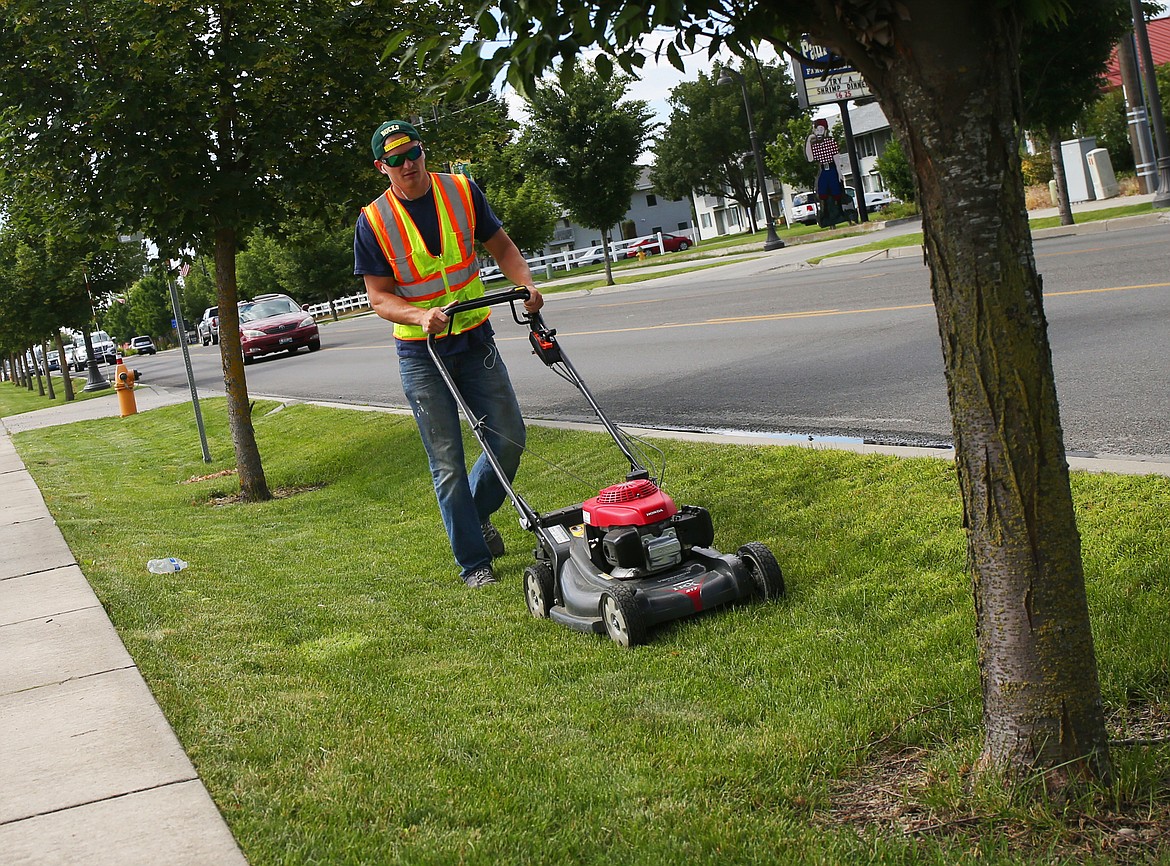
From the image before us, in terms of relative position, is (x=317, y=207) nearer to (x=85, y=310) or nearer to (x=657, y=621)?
(x=657, y=621)

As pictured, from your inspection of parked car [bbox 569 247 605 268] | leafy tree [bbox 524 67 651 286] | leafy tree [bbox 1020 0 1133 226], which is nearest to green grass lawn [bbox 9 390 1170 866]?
leafy tree [bbox 1020 0 1133 226]

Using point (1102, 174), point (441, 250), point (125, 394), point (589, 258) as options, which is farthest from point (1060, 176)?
point (589, 258)

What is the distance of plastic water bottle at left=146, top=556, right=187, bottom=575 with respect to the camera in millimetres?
7316

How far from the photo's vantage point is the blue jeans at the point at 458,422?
6281 millimetres

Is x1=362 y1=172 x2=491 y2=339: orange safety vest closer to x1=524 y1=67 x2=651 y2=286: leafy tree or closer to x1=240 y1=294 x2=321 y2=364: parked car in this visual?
x1=240 y1=294 x2=321 y2=364: parked car

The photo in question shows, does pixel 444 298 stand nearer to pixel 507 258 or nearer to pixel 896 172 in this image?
pixel 507 258

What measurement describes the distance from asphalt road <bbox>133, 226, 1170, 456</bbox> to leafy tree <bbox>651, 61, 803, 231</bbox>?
53.8 metres

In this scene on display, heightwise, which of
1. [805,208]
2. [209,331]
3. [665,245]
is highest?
[805,208]

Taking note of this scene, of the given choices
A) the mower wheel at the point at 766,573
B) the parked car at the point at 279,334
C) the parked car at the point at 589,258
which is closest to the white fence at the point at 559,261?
the parked car at the point at 589,258

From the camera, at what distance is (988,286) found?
2.81 meters

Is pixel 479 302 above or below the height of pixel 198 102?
below

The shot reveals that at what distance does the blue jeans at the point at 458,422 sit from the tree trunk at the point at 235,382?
4995 millimetres

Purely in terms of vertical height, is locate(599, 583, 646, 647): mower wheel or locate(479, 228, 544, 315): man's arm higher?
locate(479, 228, 544, 315): man's arm

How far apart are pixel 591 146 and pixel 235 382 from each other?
1101 inches
